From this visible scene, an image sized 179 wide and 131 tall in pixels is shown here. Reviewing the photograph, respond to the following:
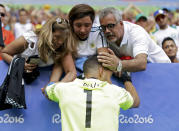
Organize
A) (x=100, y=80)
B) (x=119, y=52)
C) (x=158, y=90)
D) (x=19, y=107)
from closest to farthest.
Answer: (x=100, y=80)
(x=19, y=107)
(x=158, y=90)
(x=119, y=52)

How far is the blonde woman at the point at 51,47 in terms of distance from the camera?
9.21 feet

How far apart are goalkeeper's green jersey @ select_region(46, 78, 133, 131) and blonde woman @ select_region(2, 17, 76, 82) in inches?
30.7

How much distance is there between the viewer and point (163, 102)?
9.77ft

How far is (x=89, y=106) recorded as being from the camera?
2.00 m

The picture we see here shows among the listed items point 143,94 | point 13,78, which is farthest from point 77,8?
point 143,94

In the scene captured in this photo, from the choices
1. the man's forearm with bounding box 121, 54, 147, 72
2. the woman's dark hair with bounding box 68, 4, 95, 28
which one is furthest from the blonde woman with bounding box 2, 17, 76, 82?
the man's forearm with bounding box 121, 54, 147, 72

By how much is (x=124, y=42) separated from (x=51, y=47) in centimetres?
91

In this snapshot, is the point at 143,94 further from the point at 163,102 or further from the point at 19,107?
the point at 19,107

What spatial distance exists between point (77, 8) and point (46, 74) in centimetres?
81

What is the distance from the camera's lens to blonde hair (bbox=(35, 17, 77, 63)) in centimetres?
279

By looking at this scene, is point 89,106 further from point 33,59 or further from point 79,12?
point 79,12

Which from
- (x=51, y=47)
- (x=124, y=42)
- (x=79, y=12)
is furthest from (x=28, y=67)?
(x=124, y=42)

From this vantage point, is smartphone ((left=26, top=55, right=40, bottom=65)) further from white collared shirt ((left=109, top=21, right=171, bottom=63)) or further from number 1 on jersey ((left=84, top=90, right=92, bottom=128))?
number 1 on jersey ((left=84, top=90, right=92, bottom=128))

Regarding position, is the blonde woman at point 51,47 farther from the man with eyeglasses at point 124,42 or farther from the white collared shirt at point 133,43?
the white collared shirt at point 133,43
